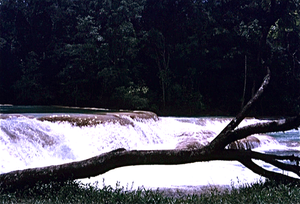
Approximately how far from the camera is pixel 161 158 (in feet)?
13.7

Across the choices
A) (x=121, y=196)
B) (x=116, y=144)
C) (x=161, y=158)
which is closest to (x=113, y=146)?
(x=116, y=144)

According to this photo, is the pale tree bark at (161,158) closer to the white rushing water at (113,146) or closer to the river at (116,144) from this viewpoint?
the river at (116,144)

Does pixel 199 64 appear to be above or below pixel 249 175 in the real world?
above

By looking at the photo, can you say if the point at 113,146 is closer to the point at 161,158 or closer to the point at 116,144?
the point at 116,144

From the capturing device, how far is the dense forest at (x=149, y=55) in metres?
21.5

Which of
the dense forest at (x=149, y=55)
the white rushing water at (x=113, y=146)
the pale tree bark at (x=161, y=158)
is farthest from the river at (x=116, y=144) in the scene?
the dense forest at (x=149, y=55)

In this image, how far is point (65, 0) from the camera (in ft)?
73.6

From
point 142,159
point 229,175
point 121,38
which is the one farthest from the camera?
point 121,38

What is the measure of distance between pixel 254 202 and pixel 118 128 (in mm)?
5561

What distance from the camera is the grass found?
3850 millimetres

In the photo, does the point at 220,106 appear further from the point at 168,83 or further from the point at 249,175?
the point at 249,175

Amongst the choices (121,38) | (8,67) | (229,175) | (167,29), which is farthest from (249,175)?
(8,67)

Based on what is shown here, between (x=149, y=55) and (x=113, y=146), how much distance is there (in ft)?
49.6

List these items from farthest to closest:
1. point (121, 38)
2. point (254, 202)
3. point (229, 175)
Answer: point (121, 38), point (229, 175), point (254, 202)
